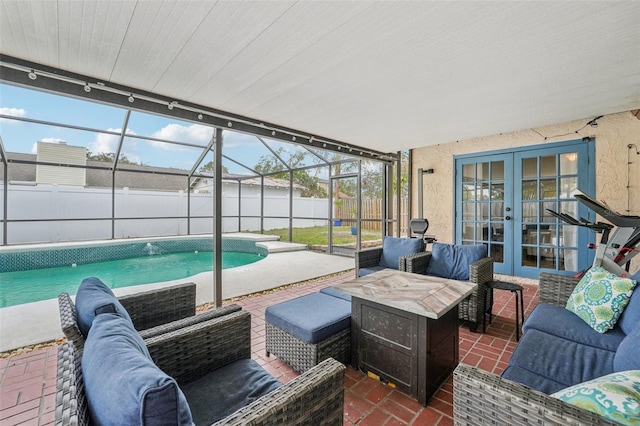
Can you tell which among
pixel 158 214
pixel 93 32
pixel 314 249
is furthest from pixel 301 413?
pixel 158 214

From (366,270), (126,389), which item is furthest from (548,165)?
(126,389)

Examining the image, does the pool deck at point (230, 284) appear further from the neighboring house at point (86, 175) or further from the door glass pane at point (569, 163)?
the door glass pane at point (569, 163)

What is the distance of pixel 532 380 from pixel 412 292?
827 mm

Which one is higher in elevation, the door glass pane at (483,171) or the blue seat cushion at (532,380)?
the door glass pane at (483,171)

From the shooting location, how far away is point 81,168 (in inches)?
289

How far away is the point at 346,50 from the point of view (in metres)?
2.20

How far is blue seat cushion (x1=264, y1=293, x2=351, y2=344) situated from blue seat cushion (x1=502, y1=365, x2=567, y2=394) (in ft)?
3.55

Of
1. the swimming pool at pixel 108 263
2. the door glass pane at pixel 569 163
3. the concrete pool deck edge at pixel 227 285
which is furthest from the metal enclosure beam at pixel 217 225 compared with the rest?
the door glass pane at pixel 569 163

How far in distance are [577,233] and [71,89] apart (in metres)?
6.74

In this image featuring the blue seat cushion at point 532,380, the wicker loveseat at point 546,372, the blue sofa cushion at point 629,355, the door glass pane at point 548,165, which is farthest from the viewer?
the door glass pane at point 548,165

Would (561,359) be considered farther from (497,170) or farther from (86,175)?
(86,175)

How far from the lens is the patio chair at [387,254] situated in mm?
3803

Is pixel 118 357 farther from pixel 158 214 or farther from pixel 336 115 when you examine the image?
pixel 158 214

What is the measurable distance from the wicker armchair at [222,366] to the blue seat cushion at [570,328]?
167 cm
